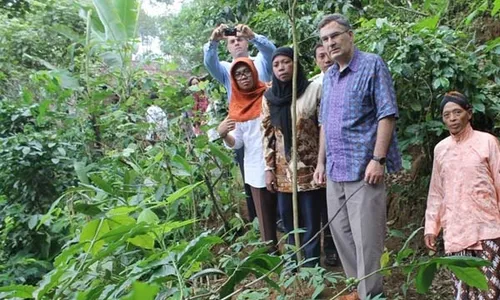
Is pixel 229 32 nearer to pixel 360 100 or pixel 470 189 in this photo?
pixel 360 100

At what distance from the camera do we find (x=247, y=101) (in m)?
3.24

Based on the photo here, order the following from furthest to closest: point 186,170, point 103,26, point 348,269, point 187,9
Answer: point 187,9 < point 103,26 < point 186,170 < point 348,269

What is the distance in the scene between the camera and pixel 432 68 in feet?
10.0

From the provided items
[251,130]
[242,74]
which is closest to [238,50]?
[242,74]

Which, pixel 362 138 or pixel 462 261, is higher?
pixel 362 138

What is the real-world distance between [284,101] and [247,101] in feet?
1.29

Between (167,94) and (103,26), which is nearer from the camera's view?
(167,94)

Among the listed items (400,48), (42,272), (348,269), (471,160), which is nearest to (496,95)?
(400,48)

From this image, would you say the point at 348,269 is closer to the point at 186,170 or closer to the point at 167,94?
the point at 186,170

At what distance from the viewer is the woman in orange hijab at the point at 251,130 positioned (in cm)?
318

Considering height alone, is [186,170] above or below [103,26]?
below

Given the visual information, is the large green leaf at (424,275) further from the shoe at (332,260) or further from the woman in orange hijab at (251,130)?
the shoe at (332,260)

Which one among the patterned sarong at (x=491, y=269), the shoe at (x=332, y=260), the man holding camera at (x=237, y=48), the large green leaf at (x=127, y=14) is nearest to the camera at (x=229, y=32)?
the man holding camera at (x=237, y=48)

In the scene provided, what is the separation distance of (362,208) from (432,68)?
41.3 inches
